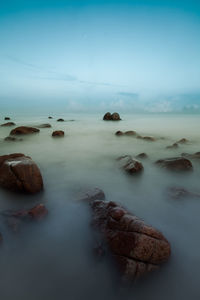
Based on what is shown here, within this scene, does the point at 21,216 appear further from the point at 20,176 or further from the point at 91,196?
the point at 91,196

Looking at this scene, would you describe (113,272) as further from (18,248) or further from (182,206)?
(182,206)

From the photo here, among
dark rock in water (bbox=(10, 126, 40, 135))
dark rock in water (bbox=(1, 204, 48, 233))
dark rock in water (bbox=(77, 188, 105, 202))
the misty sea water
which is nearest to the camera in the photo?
the misty sea water

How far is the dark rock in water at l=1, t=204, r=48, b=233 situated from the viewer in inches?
122

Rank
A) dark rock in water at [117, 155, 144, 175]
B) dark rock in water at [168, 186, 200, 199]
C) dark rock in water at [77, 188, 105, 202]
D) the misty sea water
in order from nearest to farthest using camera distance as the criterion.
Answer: the misty sea water → dark rock in water at [77, 188, 105, 202] → dark rock in water at [168, 186, 200, 199] → dark rock in water at [117, 155, 144, 175]

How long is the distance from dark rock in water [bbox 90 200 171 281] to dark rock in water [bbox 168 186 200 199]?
2006mm

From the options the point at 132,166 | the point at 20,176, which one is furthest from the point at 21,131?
the point at 132,166

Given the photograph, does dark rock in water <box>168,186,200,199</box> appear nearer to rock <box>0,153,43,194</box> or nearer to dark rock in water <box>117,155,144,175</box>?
dark rock in water <box>117,155,144,175</box>

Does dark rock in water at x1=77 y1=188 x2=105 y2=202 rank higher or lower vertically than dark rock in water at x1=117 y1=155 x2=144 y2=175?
lower

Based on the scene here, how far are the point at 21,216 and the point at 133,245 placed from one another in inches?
88.1

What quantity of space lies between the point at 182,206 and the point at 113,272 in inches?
92.5

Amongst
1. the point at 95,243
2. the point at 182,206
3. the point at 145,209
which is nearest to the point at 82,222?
the point at 95,243

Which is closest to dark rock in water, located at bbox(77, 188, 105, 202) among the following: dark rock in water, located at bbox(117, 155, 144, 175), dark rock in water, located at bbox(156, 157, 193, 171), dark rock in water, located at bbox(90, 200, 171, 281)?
dark rock in water, located at bbox(90, 200, 171, 281)

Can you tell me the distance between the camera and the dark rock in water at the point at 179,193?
4258 mm

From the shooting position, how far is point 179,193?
4.38 meters
